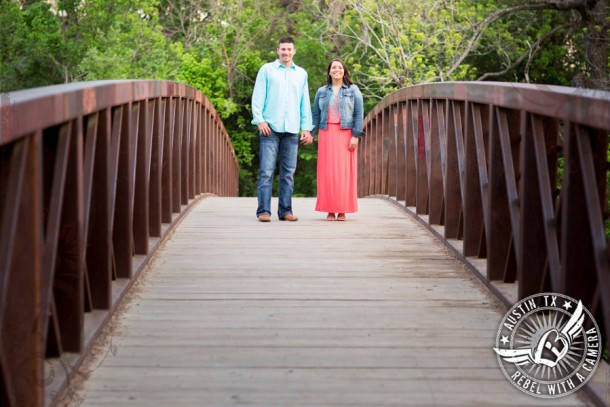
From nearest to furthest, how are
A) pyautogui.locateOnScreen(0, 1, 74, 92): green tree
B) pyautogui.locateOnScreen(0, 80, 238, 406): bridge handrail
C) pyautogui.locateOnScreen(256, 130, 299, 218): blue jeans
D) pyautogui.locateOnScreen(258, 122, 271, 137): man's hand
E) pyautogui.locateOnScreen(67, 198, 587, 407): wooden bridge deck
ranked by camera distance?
1. pyautogui.locateOnScreen(0, 80, 238, 406): bridge handrail
2. pyautogui.locateOnScreen(67, 198, 587, 407): wooden bridge deck
3. pyautogui.locateOnScreen(258, 122, 271, 137): man's hand
4. pyautogui.locateOnScreen(256, 130, 299, 218): blue jeans
5. pyautogui.locateOnScreen(0, 1, 74, 92): green tree

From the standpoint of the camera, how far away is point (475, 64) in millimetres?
26750

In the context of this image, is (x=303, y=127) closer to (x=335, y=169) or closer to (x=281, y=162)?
Answer: (x=281, y=162)

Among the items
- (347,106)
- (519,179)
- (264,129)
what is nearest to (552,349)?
(519,179)

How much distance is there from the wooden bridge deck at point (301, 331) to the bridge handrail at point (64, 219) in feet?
0.55

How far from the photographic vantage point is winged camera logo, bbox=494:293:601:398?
14.0 ft

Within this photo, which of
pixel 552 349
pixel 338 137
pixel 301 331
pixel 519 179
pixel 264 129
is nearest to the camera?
pixel 552 349

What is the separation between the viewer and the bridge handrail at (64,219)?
3.45 meters

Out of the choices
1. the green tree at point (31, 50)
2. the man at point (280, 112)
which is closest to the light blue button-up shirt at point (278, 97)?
the man at point (280, 112)

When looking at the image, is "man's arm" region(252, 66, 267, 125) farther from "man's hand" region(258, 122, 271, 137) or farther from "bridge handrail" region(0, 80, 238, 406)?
"bridge handrail" region(0, 80, 238, 406)

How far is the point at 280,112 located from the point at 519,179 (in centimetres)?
341

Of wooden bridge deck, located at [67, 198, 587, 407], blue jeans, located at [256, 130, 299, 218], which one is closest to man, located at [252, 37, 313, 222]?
blue jeans, located at [256, 130, 299, 218]

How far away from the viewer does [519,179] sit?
5770 mm

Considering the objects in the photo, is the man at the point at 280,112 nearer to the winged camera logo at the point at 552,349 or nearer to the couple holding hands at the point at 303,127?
the couple holding hands at the point at 303,127

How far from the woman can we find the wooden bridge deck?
1.52 metres
